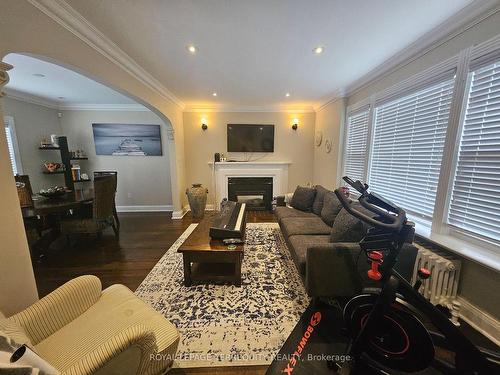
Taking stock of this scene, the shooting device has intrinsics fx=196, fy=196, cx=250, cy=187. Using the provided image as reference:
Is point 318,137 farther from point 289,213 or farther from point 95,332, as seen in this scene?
point 95,332

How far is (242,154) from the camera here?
4.95 m

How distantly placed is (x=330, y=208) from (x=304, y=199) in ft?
2.49

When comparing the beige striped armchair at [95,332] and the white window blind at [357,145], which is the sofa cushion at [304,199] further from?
the beige striped armchair at [95,332]

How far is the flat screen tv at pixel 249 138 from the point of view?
15.7ft

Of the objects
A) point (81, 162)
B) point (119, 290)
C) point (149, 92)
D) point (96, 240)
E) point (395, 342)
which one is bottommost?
point (96, 240)

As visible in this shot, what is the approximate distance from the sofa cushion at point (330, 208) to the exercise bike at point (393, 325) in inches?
55.2

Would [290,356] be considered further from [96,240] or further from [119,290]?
[96,240]

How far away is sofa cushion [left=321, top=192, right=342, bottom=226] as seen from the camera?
2637 mm

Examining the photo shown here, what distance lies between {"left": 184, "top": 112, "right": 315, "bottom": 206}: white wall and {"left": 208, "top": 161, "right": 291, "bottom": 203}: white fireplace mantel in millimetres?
196

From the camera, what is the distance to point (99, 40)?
76.4 inches

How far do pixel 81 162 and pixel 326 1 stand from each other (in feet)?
18.3

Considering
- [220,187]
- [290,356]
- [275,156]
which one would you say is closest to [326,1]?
[290,356]

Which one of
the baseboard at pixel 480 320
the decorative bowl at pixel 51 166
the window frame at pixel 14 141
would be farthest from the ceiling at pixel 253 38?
the baseboard at pixel 480 320

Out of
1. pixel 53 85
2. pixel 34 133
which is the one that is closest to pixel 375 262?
pixel 53 85
